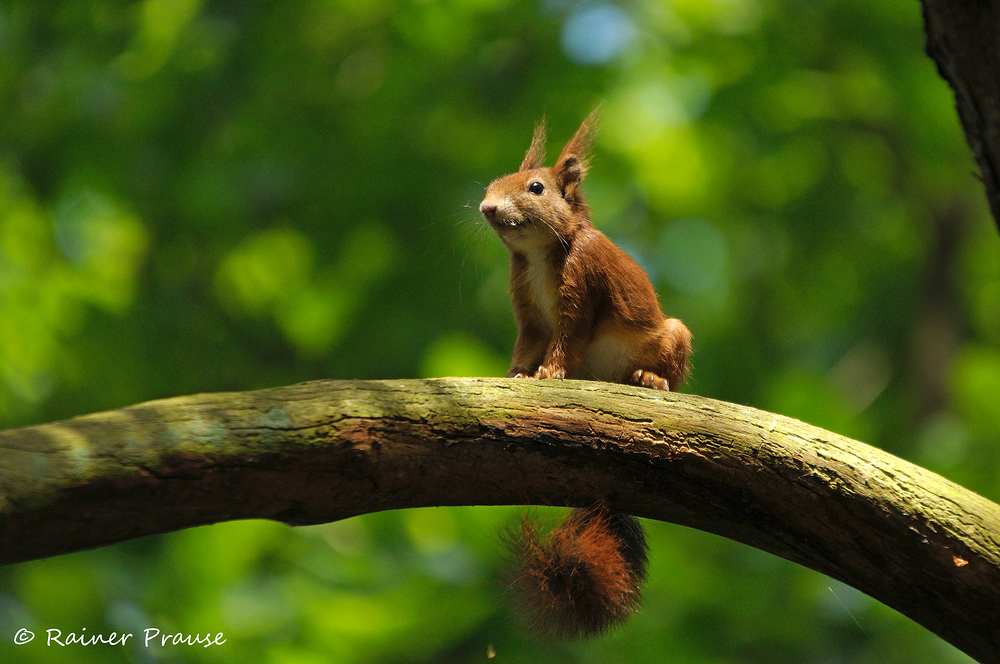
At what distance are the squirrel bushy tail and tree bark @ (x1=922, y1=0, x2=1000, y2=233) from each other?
2050mm

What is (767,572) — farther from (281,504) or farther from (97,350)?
(97,350)

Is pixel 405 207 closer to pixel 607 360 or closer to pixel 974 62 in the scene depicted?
pixel 607 360

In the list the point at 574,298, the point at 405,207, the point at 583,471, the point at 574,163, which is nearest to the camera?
the point at 583,471

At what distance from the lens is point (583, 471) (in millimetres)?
2758

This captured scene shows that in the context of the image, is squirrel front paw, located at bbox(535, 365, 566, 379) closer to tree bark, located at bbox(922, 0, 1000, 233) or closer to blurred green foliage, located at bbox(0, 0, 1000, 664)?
tree bark, located at bbox(922, 0, 1000, 233)

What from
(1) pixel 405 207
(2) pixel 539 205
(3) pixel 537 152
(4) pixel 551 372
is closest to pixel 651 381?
(4) pixel 551 372

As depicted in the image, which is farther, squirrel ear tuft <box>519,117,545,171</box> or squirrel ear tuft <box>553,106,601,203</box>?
squirrel ear tuft <box>519,117,545,171</box>

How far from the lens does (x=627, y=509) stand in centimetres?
→ 289

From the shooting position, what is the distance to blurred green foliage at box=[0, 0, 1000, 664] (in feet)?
21.3

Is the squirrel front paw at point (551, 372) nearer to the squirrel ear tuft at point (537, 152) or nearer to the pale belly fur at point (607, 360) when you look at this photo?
the pale belly fur at point (607, 360)

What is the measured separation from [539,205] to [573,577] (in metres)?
1.68

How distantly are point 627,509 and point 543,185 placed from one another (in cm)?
166

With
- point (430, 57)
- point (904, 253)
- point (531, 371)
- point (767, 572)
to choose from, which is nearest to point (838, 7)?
point (904, 253)

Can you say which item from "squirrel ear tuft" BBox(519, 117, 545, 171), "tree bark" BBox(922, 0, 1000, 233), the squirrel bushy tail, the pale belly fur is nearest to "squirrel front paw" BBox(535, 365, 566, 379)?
the pale belly fur
